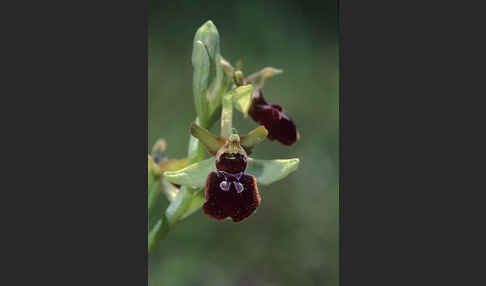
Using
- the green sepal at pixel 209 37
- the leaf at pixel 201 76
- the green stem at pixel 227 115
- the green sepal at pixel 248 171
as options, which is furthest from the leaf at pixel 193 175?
the green sepal at pixel 209 37

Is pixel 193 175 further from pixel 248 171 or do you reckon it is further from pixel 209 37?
pixel 209 37

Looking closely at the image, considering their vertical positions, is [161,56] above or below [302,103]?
above

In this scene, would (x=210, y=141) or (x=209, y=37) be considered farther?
(x=209, y=37)

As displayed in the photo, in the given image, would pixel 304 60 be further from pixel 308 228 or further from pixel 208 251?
pixel 208 251

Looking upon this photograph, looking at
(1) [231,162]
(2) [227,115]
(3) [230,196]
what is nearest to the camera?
(3) [230,196]

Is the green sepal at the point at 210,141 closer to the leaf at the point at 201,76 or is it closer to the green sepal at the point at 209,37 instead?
the leaf at the point at 201,76

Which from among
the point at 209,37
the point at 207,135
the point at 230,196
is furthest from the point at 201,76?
the point at 230,196

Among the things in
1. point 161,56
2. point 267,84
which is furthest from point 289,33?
point 161,56
